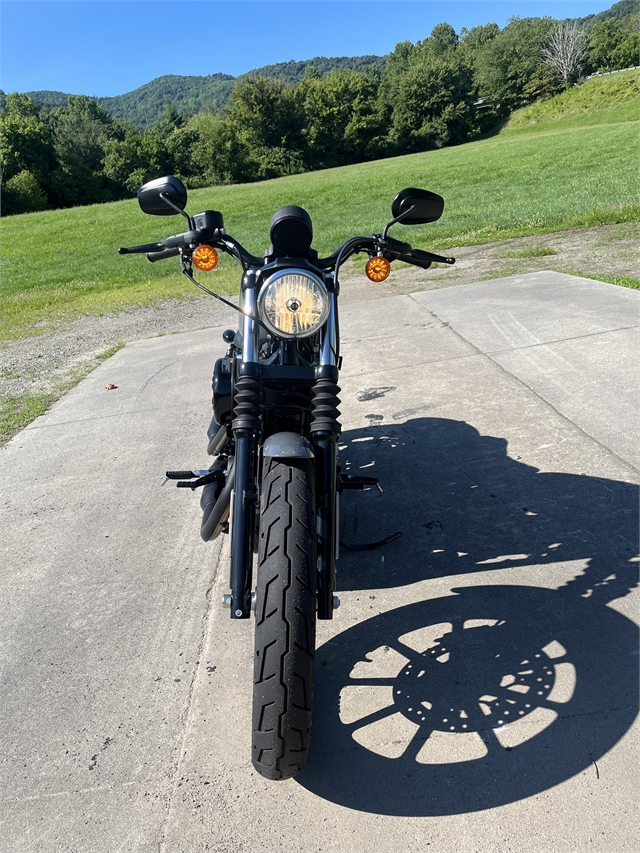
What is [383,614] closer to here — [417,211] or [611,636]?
[611,636]

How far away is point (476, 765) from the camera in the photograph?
6.79 ft

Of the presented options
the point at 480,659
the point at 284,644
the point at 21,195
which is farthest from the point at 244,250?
the point at 21,195

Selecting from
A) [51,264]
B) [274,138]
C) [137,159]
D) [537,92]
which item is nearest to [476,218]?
[51,264]

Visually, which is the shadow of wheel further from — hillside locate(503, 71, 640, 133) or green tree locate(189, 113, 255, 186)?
green tree locate(189, 113, 255, 186)

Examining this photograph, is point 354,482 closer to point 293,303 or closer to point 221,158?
point 293,303

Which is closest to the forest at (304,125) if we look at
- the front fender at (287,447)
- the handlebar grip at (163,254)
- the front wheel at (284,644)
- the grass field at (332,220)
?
the grass field at (332,220)

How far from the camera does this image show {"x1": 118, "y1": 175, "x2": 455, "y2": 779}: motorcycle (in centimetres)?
194

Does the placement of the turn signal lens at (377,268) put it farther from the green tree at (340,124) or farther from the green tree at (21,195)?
the green tree at (340,124)

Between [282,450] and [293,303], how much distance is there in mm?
511

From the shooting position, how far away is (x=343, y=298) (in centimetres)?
992

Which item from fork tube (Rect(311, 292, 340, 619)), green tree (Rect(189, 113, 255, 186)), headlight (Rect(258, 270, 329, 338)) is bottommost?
fork tube (Rect(311, 292, 340, 619))

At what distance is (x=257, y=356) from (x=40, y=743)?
5.18ft

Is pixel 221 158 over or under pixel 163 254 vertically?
over

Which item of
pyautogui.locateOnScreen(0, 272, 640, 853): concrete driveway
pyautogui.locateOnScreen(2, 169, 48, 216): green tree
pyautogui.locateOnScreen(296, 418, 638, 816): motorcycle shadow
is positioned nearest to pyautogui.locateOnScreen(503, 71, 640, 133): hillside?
pyautogui.locateOnScreen(2, 169, 48, 216): green tree
